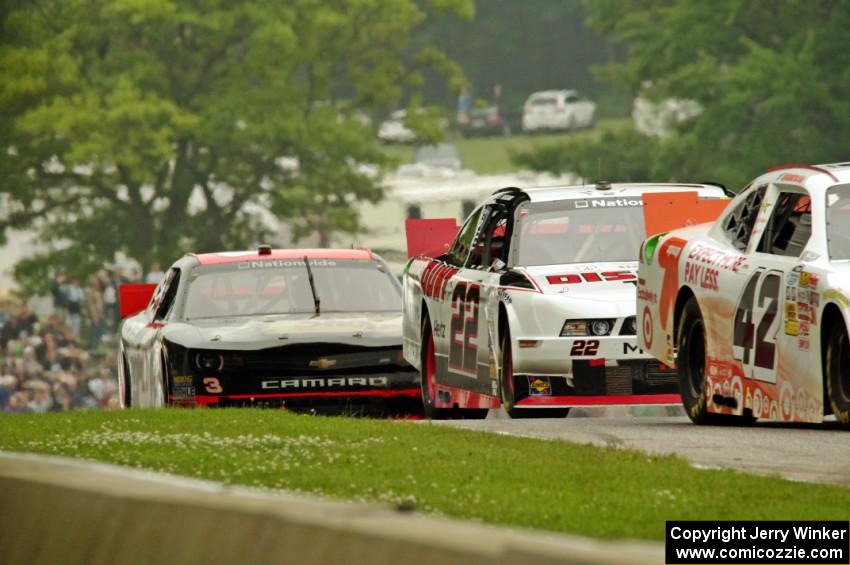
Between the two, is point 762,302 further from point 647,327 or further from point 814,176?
point 647,327

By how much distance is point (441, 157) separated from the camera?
75375 mm

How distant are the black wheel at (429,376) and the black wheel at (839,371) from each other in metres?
5.79

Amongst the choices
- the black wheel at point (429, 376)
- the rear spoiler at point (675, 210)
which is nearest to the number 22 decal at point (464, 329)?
the black wheel at point (429, 376)

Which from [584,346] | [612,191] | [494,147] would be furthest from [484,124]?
[584,346]

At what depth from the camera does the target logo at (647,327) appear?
13.6 metres

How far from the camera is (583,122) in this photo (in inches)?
3258

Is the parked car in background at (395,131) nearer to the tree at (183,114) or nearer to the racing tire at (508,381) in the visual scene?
the tree at (183,114)

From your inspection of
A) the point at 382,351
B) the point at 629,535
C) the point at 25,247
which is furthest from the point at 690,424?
the point at 25,247

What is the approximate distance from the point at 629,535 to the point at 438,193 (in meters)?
58.1

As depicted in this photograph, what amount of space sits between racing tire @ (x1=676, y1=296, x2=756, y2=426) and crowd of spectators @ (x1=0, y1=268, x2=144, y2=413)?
959 inches

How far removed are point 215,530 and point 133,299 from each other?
1475 cm

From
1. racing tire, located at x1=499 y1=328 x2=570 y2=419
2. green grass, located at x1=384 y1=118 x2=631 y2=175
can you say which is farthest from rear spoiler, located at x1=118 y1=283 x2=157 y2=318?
green grass, located at x1=384 y1=118 x2=631 y2=175

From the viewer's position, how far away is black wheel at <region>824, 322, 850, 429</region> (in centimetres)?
1072

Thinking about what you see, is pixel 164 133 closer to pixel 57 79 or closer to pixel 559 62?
pixel 57 79
